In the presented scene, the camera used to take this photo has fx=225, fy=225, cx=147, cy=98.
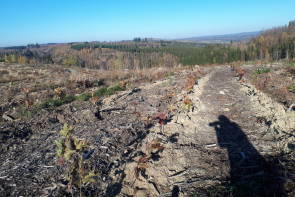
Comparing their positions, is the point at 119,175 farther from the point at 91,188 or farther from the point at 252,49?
the point at 252,49

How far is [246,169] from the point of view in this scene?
12.8ft

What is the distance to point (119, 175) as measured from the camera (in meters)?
3.81

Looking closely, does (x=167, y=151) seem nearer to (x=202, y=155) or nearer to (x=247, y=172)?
(x=202, y=155)

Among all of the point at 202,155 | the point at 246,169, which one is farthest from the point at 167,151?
the point at 246,169

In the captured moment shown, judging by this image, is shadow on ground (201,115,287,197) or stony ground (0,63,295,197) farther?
stony ground (0,63,295,197)

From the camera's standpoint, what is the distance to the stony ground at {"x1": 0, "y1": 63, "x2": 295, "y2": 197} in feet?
11.5

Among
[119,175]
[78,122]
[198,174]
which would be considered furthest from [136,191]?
[78,122]

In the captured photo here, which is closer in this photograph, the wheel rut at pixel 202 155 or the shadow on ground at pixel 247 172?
the shadow on ground at pixel 247 172

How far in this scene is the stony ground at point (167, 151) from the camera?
11.5ft

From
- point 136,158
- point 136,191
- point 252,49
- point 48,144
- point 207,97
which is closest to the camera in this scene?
point 136,191

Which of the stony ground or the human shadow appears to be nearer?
the human shadow

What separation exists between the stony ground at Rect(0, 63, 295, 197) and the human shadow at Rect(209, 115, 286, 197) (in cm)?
1

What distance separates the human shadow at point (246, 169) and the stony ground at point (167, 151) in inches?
0.5

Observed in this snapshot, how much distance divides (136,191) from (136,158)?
0.93m
